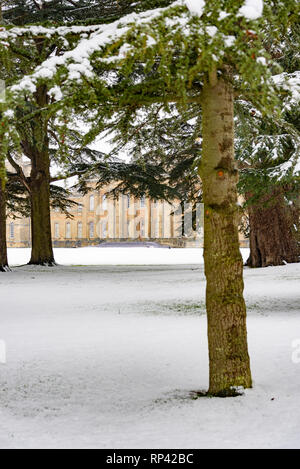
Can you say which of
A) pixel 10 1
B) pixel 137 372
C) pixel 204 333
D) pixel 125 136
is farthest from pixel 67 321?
pixel 10 1

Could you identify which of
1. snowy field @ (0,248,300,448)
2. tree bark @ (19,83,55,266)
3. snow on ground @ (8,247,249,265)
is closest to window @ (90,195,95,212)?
snow on ground @ (8,247,249,265)

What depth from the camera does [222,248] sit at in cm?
466

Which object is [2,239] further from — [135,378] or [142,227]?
[142,227]

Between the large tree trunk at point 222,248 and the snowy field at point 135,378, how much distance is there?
0.87 feet

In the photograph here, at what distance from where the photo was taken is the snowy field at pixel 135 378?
389 cm

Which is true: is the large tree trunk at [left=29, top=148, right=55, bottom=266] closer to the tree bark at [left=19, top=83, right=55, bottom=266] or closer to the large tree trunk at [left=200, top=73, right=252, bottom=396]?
the tree bark at [left=19, top=83, right=55, bottom=266]

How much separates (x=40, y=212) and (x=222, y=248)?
17.4m

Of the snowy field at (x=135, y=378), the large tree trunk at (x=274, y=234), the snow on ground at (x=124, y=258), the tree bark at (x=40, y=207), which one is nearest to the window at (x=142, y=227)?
the snow on ground at (x=124, y=258)

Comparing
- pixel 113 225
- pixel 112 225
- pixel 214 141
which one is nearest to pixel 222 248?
pixel 214 141

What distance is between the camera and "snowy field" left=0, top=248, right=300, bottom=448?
3.89 m

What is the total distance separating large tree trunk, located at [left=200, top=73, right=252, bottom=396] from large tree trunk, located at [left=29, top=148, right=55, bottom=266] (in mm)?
17270
